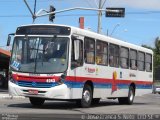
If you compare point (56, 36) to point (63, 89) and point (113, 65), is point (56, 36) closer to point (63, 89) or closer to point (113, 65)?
point (63, 89)

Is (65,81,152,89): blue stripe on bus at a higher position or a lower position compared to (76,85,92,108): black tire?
higher

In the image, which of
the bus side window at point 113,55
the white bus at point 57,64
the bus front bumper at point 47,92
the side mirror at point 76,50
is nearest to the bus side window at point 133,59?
the bus side window at point 113,55

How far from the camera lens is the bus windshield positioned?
18.9m

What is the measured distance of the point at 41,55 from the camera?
752 inches

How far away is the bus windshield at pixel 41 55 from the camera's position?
62.1 ft

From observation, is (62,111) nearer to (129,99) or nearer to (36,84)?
Result: (36,84)

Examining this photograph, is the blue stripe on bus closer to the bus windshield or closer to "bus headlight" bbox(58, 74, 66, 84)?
"bus headlight" bbox(58, 74, 66, 84)

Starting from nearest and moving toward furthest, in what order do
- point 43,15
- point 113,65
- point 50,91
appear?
1. point 50,91
2. point 113,65
3. point 43,15

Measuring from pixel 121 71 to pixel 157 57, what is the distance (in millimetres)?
83586

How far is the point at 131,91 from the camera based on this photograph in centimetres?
2600

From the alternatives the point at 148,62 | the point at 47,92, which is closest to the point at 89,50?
the point at 47,92

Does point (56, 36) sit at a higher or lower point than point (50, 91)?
higher

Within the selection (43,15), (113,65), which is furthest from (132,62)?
(43,15)

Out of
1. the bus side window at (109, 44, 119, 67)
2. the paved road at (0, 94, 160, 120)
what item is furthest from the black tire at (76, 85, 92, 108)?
the bus side window at (109, 44, 119, 67)
